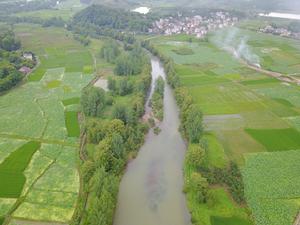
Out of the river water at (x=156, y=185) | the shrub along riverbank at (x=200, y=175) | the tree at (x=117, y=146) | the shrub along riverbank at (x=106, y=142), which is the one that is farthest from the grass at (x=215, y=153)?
the tree at (x=117, y=146)

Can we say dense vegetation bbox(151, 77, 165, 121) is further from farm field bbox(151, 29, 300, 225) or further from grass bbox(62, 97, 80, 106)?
grass bbox(62, 97, 80, 106)

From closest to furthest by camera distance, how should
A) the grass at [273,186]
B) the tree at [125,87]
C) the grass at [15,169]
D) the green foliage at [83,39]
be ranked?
the grass at [273,186] → the grass at [15,169] → the tree at [125,87] → the green foliage at [83,39]

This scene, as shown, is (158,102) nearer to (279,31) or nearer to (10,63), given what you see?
(10,63)

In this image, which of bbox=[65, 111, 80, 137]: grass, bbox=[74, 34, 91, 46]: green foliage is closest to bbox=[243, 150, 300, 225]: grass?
bbox=[65, 111, 80, 137]: grass

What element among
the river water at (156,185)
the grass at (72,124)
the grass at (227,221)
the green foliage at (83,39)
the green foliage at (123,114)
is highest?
the green foliage at (123,114)

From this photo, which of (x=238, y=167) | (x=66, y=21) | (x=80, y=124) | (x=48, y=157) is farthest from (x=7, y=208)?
(x=66, y=21)

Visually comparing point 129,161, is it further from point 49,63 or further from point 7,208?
point 49,63

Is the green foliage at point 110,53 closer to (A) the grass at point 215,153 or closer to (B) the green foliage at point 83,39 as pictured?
(B) the green foliage at point 83,39

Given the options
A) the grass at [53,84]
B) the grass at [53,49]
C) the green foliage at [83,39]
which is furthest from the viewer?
the green foliage at [83,39]

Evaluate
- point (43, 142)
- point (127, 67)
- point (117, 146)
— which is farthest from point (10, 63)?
point (117, 146)
